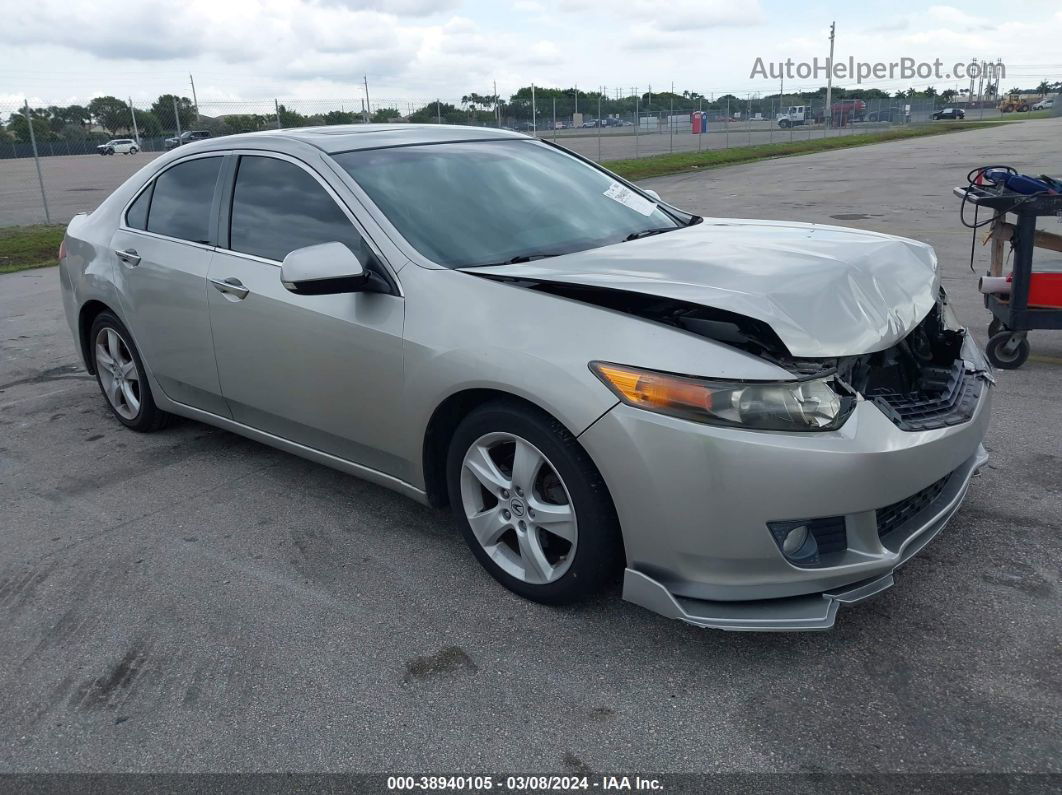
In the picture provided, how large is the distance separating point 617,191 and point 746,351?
1961 millimetres

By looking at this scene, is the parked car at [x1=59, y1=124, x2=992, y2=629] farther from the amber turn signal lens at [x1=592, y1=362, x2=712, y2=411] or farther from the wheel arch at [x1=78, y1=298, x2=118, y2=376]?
the wheel arch at [x1=78, y1=298, x2=118, y2=376]

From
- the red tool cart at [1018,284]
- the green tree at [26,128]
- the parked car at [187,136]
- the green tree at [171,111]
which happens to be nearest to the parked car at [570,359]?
the red tool cart at [1018,284]

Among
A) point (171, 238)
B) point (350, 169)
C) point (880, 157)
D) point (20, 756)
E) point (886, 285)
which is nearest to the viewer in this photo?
point (20, 756)

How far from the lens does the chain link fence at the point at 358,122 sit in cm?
2142

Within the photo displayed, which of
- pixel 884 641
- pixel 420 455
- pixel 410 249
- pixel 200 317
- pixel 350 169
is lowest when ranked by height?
pixel 884 641

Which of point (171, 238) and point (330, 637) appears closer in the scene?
point (330, 637)

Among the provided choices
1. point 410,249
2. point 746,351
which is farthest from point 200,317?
point 746,351

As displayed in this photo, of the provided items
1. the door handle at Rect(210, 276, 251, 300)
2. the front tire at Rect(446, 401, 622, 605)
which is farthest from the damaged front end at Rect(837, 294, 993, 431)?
the door handle at Rect(210, 276, 251, 300)

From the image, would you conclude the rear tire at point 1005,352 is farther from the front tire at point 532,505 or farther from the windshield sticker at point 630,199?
the front tire at point 532,505

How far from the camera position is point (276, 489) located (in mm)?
4453

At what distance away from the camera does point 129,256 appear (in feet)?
15.7

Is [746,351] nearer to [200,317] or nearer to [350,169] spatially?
[350,169]

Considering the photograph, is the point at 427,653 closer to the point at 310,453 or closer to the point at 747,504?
the point at 747,504

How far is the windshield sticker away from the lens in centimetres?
440
